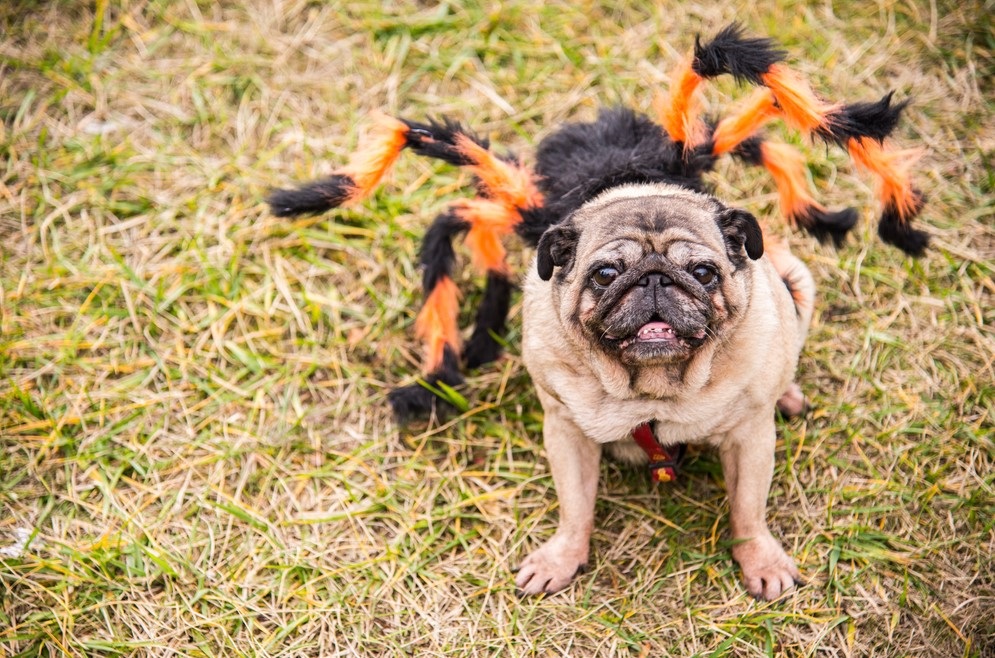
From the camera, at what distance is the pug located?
3342mm

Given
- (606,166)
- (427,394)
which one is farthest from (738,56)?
(427,394)

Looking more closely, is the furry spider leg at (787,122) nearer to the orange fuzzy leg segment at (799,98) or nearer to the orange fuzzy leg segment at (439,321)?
the orange fuzzy leg segment at (799,98)

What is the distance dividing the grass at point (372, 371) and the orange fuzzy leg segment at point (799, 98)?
1.60 metres

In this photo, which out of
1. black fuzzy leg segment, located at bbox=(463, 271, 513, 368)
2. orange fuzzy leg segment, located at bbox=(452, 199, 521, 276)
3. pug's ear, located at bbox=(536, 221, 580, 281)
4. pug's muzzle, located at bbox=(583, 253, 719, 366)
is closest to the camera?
pug's muzzle, located at bbox=(583, 253, 719, 366)

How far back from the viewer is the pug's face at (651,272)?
3.30 m

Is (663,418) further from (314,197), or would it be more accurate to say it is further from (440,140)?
(314,197)

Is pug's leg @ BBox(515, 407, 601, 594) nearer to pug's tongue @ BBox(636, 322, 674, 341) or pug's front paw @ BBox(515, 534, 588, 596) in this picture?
pug's front paw @ BBox(515, 534, 588, 596)

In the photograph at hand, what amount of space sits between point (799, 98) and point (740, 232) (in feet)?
2.08

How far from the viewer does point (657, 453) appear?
3.93m

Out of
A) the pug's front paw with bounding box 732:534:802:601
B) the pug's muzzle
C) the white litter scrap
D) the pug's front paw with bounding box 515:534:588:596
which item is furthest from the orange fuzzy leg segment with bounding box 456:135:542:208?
the white litter scrap

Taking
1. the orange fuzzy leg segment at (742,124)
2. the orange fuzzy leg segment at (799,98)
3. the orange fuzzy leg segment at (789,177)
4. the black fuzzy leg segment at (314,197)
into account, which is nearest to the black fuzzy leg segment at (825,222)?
the orange fuzzy leg segment at (789,177)

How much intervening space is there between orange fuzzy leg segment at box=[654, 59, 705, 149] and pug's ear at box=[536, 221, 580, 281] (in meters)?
0.74

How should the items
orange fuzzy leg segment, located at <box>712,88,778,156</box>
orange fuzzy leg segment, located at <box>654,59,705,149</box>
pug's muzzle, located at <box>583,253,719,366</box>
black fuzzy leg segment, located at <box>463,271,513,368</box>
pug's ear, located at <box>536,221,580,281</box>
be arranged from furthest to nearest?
black fuzzy leg segment, located at <box>463,271,513,368</box>
orange fuzzy leg segment, located at <box>712,88,778,156</box>
orange fuzzy leg segment, located at <box>654,59,705,149</box>
pug's ear, located at <box>536,221,580,281</box>
pug's muzzle, located at <box>583,253,719,366</box>

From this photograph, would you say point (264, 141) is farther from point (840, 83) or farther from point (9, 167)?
point (840, 83)
